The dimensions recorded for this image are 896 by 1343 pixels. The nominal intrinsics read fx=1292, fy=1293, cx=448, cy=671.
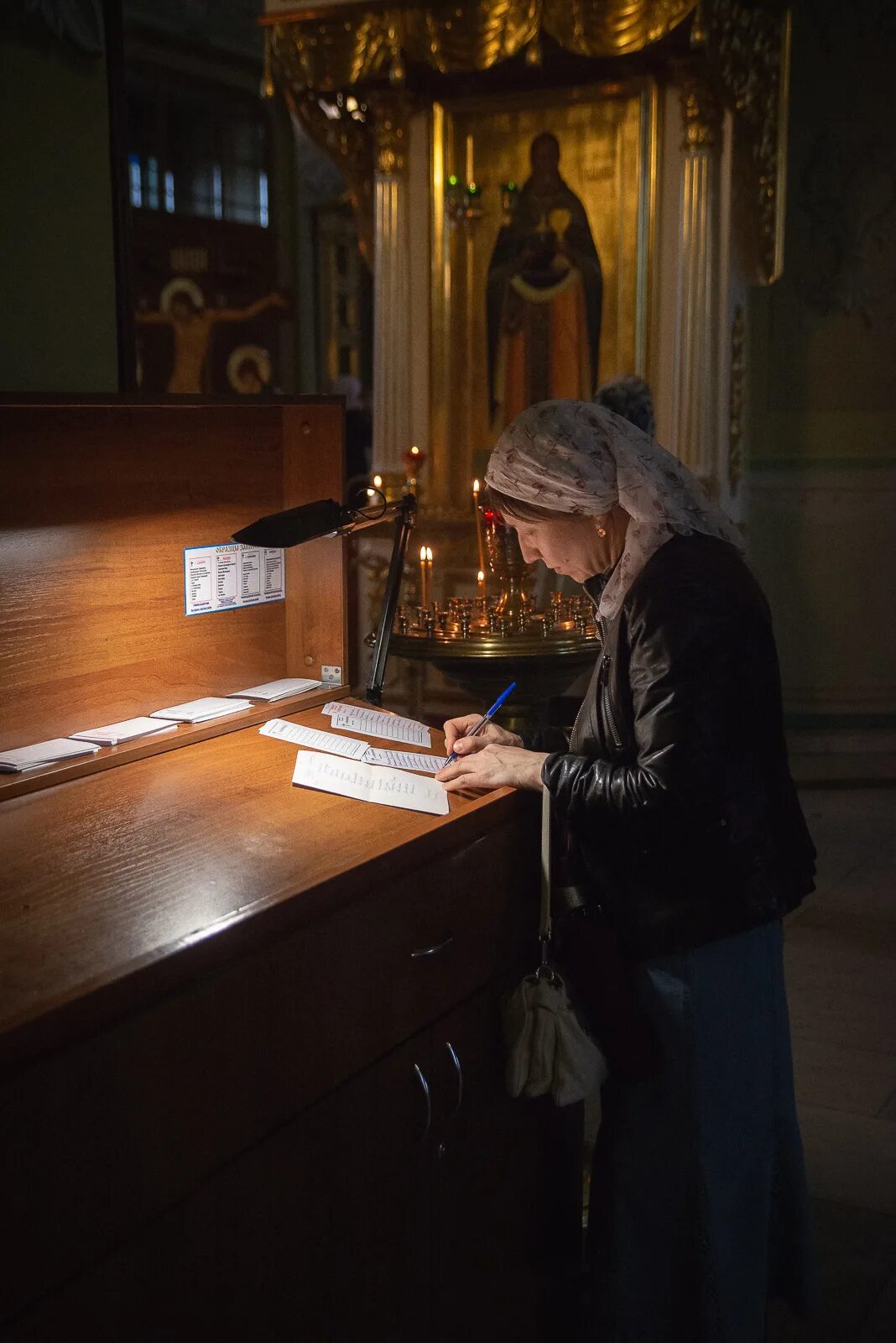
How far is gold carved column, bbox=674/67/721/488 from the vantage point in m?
5.41

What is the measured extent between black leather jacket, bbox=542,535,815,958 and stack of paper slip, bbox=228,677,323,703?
2.64 ft

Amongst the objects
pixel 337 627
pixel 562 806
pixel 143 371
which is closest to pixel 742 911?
pixel 562 806

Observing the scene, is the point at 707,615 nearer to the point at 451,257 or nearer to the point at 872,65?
the point at 451,257

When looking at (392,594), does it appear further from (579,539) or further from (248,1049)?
(248,1049)

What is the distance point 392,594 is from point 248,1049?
957 mm

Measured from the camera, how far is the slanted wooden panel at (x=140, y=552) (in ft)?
6.45

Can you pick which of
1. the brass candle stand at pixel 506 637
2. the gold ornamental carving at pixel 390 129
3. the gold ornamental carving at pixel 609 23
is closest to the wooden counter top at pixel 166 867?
the brass candle stand at pixel 506 637

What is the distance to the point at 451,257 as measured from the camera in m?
5.93

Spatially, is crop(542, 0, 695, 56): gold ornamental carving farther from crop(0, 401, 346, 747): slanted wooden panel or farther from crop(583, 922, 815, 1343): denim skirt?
crop(583, 922, 815, 1343): denim skirt

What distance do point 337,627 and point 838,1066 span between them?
1615 mm

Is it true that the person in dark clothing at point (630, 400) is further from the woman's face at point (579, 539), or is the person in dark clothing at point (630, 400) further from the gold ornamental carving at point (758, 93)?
the woman's face at point (579, 539)

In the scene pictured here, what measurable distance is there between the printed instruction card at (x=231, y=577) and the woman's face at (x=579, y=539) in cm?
62

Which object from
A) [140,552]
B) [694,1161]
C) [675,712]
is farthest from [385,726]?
[694,1161]

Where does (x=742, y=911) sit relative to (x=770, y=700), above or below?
below
